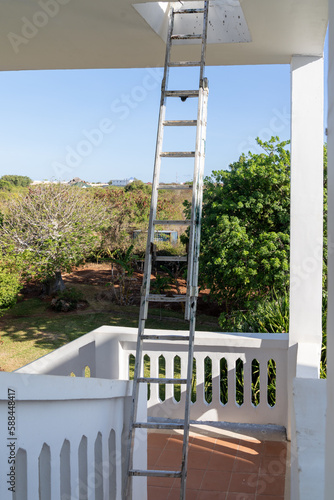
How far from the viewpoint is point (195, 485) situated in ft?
9.93

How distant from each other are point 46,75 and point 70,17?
711 inches

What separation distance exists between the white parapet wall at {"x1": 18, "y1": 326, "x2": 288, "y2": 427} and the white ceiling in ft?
6.11

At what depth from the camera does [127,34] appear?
114 inches

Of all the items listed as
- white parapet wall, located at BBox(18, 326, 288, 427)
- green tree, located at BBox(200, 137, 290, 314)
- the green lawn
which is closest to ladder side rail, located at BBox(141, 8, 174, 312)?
white parapet wall, located at BBox(18, 326, 288, 427)

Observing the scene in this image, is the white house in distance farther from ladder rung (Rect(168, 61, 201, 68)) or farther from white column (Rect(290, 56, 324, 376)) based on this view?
ladder rung (Rect(168, 61, 201, 68))

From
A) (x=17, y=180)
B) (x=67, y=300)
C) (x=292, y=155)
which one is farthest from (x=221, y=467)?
(x=17, y=180)

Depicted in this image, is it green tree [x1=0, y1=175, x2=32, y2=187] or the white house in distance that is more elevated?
green tree [x1=0, y1=175, x2=32, y2=187]

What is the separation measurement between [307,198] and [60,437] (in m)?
2.49

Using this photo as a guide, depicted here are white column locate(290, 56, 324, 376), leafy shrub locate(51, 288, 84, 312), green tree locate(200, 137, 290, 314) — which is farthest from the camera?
leafy shrub locate(51, 288, 84, 312)

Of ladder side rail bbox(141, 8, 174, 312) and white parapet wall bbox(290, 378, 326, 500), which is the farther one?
ladder side rail bbox(141, 8, 174, 312)

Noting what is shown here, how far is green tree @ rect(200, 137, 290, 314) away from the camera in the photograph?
880 cm

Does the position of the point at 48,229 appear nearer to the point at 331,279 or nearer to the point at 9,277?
the point at 9,277

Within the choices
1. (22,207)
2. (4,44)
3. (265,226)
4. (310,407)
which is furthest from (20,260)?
(310,407)

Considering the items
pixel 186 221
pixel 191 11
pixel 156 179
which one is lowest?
pixel 186 221
